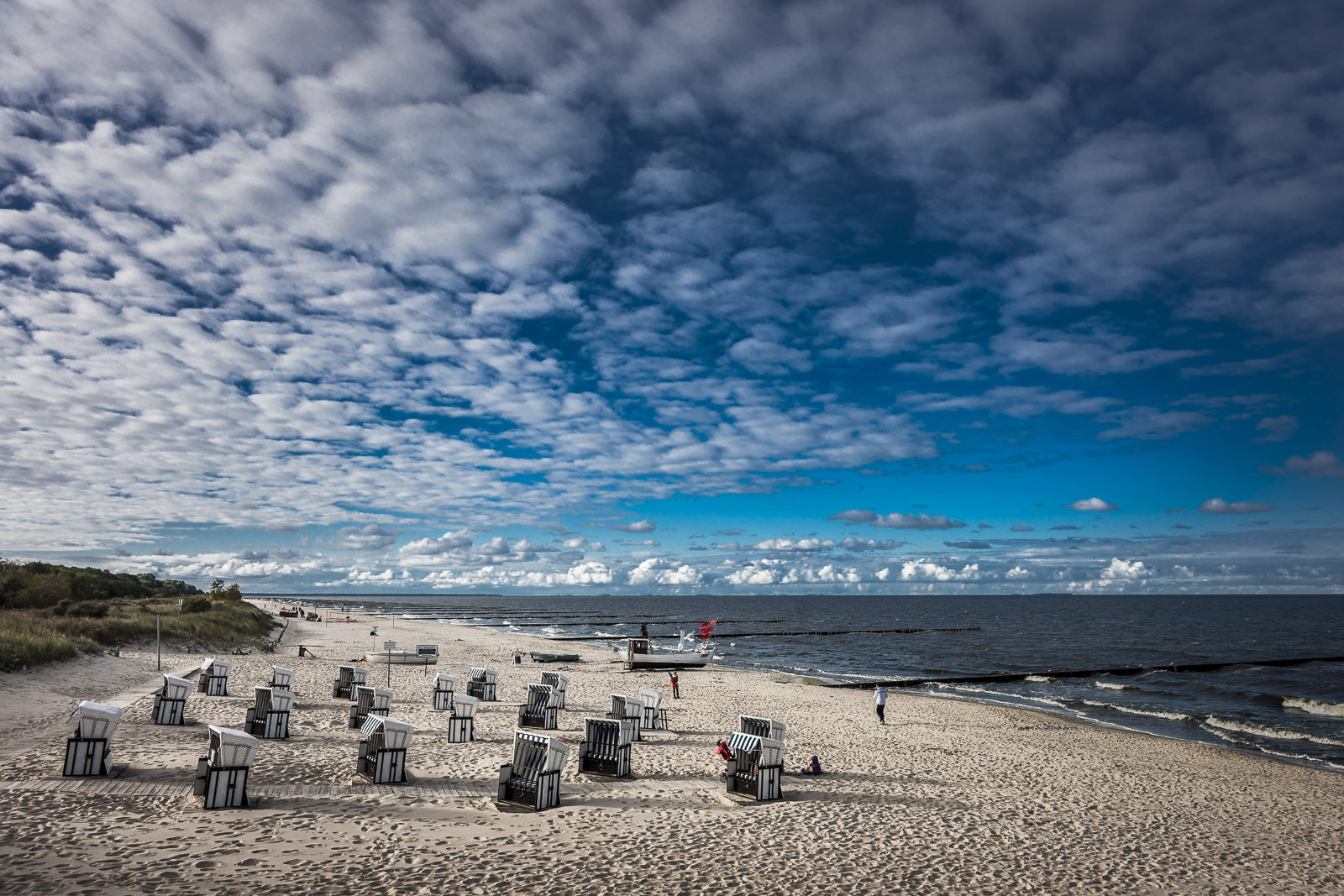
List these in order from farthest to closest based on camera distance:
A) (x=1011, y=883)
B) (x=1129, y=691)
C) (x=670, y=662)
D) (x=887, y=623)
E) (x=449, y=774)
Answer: (x=887, y=623) → (x=670, y=662) → (x=1129, y=691) → (x=449, y=774) → (x=1011, y=883)

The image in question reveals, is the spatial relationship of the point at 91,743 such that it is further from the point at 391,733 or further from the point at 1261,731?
the point at 1261,731

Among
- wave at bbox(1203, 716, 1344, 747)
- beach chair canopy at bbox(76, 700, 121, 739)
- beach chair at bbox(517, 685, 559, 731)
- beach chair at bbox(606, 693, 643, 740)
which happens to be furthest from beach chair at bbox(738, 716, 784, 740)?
wave at bbox(1203, 716, 1344, 747)

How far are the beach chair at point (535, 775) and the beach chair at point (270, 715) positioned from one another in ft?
25.2

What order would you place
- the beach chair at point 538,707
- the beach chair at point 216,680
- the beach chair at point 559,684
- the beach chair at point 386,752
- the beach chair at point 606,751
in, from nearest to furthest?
the beach chair at point 386,752, the beach chair at point 606,751, the beach chair at point 538,707, the beach chair at point 559,684, the beach chair at point 216,680

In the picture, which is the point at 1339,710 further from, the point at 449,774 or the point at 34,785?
the point at 34,785

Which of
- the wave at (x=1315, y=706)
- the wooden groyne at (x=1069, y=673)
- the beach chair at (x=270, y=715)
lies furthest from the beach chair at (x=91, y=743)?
the wave at (x=1315, y=706)

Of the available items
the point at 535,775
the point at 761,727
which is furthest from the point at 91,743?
the point at 761,727

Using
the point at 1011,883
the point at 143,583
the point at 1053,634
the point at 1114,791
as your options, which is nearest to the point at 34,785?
the point at 1011,883

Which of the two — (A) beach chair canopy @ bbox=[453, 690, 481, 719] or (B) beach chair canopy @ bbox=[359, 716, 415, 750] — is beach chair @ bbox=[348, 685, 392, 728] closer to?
(A) beach chair canopy @ bbox=[453, 690, 481, 719]

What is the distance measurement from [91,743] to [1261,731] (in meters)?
35.4

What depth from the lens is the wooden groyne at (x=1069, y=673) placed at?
39.8 meters

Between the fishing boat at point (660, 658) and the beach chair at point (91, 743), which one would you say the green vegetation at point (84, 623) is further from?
the fishing boat at point (660, 658)

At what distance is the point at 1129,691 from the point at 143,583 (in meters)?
107

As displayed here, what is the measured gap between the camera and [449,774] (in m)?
14.2
